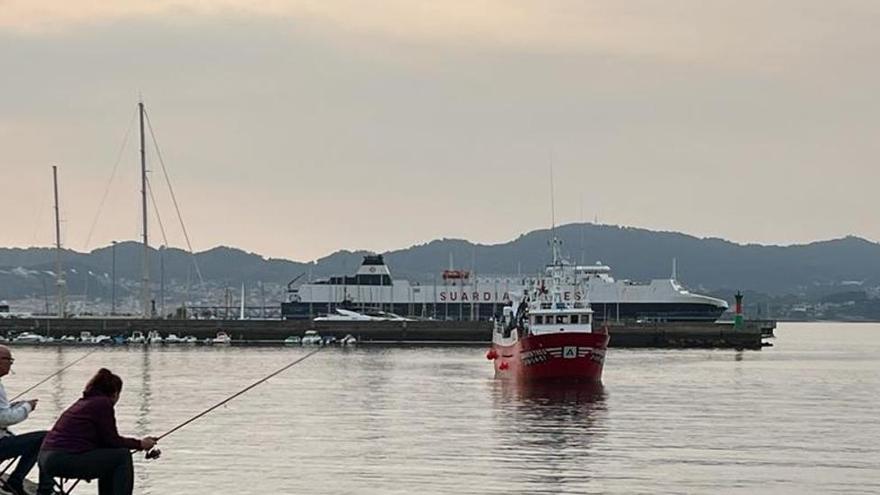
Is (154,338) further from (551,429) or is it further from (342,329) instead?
(551,429)

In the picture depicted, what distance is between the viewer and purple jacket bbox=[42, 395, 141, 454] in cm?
1454

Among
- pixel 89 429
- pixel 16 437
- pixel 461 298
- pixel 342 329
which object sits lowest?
pixel 16 437

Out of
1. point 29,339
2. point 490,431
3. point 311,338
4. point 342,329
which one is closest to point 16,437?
point 490,431

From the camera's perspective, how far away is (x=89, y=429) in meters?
14.6

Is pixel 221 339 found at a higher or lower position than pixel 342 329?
lower

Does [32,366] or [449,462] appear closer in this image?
[449,462]

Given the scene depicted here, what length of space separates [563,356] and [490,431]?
19.5 metres

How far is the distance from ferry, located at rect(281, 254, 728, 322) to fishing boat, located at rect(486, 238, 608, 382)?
81.3 m

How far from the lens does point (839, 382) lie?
63.9 meters

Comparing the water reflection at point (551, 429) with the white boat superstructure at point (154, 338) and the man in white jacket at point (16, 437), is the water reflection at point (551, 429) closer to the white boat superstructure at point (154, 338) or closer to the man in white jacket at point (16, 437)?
the man in white jacket at point (16, 437)

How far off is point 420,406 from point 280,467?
18.3m

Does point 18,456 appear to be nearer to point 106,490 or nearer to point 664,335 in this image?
point 106,490

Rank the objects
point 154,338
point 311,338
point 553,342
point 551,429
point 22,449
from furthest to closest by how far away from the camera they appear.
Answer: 1. point 154,338
2. point 311,338
3. point 553,342
4. point 551,429
5. point 22,449

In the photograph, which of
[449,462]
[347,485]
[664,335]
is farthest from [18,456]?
[664,335]
